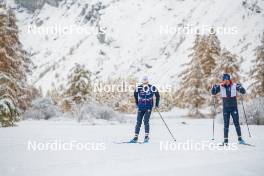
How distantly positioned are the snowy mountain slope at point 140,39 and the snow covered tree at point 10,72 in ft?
156

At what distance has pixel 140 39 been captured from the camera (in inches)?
4870

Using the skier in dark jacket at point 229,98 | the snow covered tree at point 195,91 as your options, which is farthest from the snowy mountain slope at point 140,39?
the skier in dark jacket at point 229,98

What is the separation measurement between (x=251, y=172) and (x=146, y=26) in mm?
126095

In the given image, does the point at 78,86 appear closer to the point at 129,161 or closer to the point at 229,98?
the point at 229,98

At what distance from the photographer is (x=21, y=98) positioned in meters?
25.7

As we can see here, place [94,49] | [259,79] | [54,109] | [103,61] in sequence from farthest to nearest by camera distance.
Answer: [94,49], [103,61], [259,79], [54,109]

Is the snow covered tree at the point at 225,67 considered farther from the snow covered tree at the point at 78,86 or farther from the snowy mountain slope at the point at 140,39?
the snowy mountain slope at the point at 140,39

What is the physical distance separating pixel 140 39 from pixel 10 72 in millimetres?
102488

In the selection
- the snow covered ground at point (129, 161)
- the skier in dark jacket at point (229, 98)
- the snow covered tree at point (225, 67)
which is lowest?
the snow covered ground at point (129, 161)

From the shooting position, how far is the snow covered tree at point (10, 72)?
16.2 metres

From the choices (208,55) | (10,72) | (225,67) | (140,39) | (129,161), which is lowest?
(129,161)

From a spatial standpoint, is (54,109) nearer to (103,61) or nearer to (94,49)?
(103,61)

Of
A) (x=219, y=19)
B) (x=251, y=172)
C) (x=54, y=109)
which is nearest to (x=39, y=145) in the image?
(x=251, y=172)

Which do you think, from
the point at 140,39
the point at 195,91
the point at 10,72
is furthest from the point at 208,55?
the point at 140,39
